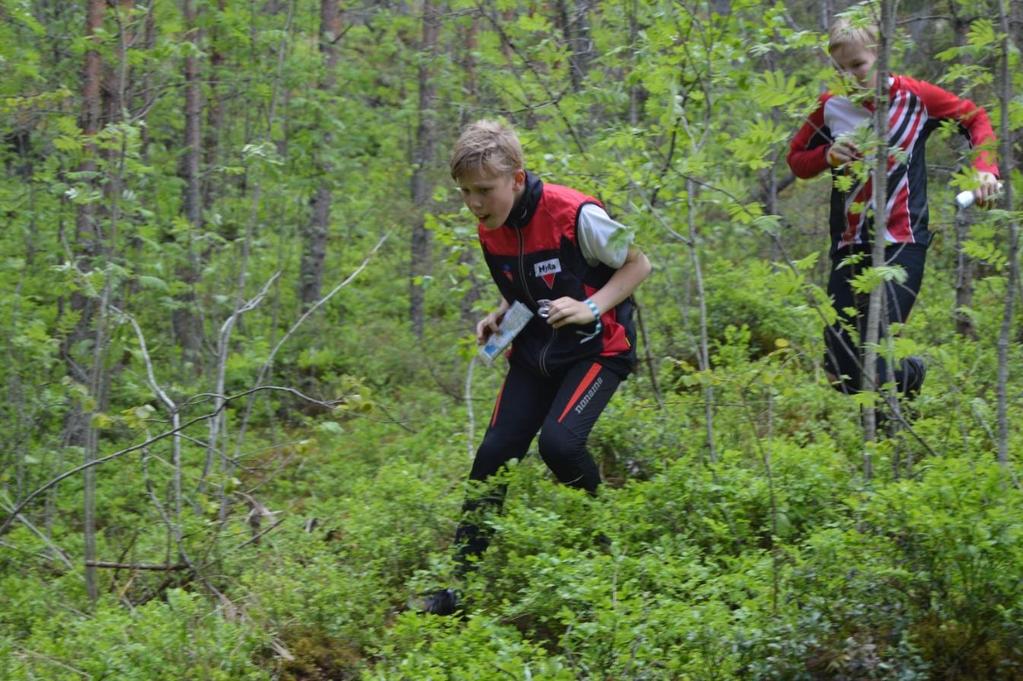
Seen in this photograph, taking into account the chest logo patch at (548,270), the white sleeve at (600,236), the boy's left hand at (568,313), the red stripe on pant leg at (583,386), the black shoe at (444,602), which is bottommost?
the black shoe at (444,602)

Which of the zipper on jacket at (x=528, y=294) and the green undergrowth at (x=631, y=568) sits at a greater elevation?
the zipper on jacket at (x=528, y=294)

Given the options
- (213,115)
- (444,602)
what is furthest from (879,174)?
(213,115)

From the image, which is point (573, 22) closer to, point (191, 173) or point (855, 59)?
point (855, 59)

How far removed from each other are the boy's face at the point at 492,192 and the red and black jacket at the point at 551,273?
0.05 metres

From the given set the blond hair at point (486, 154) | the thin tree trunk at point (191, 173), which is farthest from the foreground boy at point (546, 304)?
the thin tree trunk at point (191, 173)

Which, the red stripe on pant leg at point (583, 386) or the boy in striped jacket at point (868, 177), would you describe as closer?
the red stripe on pant leg at point (583, 386)

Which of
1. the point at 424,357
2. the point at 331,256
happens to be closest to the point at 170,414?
the point at 424,357

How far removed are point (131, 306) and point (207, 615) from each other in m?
4.27

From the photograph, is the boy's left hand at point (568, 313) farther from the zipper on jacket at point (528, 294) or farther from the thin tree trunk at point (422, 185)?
the thin tree trunk at point (422, 185)

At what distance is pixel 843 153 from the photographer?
4469mm

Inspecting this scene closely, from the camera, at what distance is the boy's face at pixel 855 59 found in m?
4.66

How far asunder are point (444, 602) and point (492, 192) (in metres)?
1.70

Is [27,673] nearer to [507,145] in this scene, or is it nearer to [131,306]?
[507,145]

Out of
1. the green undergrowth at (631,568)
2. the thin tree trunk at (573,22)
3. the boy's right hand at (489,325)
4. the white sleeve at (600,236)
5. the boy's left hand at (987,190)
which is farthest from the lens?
the thin tree trunk at (573,22)
